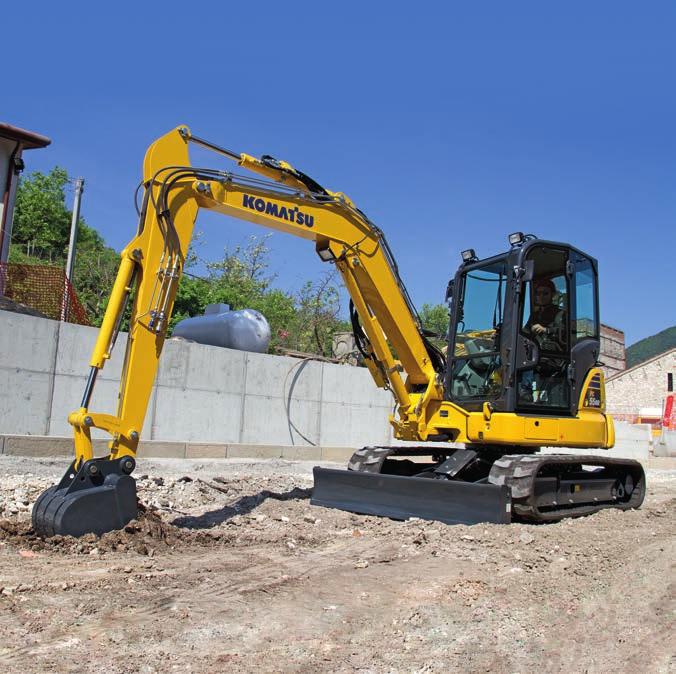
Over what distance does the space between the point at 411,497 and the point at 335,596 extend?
9.00ft

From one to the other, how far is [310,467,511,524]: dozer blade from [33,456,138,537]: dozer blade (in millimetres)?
2700

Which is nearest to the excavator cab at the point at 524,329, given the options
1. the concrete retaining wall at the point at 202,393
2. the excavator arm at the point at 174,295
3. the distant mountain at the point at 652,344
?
the excavator arm at the point at 174,295

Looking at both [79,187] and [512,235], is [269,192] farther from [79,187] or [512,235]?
[79,187]

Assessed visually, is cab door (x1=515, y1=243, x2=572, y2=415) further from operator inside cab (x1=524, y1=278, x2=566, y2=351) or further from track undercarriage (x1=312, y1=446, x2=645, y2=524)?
track undercarriage (x1=312, y1=446, x2=645, y2=524)

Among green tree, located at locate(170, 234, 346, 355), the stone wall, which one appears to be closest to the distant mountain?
the stone wall

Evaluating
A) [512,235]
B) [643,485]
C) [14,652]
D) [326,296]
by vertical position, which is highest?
[326,296]

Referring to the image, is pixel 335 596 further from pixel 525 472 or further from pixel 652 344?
pixel 652 344

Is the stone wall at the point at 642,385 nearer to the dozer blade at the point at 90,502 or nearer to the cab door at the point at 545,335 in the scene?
the cab door at the point at 545,335

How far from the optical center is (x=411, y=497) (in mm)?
7156

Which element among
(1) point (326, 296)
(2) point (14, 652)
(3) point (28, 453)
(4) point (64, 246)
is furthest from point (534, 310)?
(4) point (64, 246)

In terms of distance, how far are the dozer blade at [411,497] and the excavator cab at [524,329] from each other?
0.97 m

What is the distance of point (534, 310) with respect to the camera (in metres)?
7.49

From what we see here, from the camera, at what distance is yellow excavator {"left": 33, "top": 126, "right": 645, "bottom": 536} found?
244 inches

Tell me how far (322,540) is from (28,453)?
18.3ft
